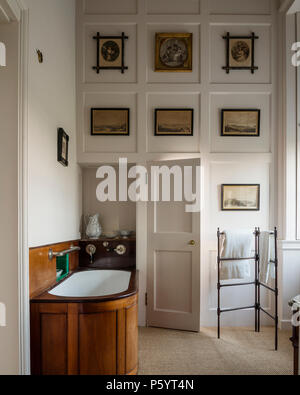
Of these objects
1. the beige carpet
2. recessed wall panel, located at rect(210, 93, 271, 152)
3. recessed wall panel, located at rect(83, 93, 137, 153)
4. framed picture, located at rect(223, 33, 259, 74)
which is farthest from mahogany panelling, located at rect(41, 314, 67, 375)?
framed picture, located at rect(223, 33, 259, 74)

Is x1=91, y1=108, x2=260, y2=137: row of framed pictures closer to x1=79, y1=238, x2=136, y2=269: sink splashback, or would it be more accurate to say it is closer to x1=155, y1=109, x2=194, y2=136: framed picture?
x1=155, y1=109, x2=194, y2=136: framed picture

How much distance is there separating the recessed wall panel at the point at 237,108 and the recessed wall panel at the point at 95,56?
1017 mm

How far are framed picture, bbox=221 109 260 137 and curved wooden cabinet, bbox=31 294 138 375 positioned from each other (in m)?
2.36

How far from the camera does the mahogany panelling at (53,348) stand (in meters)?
1.93

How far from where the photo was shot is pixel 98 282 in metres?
3.15

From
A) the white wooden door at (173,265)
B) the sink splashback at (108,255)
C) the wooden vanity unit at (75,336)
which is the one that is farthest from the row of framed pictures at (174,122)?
the wooden vanity unit at (75,336)

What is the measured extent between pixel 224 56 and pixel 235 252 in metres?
2.26

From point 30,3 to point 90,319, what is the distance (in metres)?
2.24

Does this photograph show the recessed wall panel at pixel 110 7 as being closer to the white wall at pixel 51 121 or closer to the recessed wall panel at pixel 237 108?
the white wall at pixel 51 121

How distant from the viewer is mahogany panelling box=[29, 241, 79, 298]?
2.05 meters

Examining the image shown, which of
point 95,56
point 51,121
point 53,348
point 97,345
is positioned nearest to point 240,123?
point 95,56

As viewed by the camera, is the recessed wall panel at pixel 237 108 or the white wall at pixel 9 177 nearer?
the white wall at pixel 9 177

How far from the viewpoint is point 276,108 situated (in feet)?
11.1

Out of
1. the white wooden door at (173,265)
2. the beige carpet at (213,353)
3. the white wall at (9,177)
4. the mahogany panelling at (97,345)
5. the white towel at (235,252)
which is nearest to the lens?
the white wall at (9,177)
